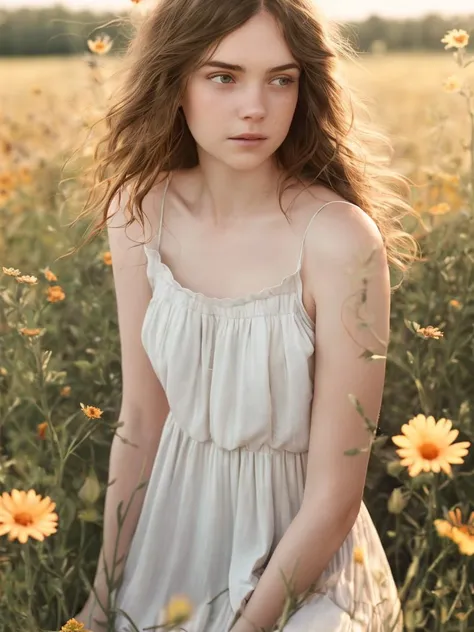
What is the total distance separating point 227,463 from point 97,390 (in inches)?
28.4

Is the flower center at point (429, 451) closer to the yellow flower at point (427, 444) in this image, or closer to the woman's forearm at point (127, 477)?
the yellow flower at point (427, 444)

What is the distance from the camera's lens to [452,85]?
2.09 m

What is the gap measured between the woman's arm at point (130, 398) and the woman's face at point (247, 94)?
271mm

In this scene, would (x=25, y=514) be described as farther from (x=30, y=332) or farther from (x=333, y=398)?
(x=333, y=398)

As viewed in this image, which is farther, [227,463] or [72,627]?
[227,463]

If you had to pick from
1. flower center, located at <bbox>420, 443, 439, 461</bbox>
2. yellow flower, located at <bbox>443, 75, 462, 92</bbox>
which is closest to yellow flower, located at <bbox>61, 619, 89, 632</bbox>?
flower center, located at <bbox>420, 443, 439, 461</bbox>

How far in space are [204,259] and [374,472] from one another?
0.75 metres

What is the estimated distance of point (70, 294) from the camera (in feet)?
8.11

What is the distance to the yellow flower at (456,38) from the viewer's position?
1.99m

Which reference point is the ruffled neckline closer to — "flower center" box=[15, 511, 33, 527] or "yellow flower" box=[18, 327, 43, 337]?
"yellow flower" box=[18, 327, 43, 337]

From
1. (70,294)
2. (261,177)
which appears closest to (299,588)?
(261,177)

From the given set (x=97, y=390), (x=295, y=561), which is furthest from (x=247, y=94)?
(x=97, y=390)

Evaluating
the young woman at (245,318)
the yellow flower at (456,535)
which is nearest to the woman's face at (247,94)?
the young woman at (245,318)

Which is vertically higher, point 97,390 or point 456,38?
point 456,38
